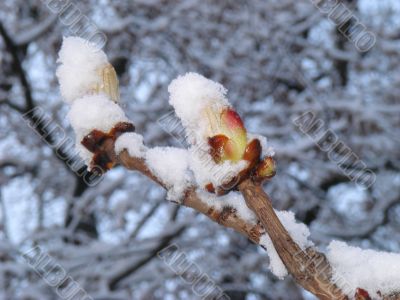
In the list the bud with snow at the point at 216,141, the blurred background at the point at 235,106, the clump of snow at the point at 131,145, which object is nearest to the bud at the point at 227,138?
the bud with snow at the point at 216,141

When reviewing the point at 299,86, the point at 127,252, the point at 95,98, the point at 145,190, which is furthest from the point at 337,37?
the point at 95,98

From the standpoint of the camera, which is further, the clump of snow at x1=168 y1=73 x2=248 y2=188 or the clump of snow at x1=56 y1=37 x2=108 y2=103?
the clump of snow at x1=56 y1=37 x2=108 y2=103

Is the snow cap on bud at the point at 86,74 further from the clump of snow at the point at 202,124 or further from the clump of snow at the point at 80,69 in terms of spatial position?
the clump of snow at the point at 202,124

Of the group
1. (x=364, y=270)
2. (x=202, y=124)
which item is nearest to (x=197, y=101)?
(x=202, y=124)

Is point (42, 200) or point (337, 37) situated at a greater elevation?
point (337, 37)

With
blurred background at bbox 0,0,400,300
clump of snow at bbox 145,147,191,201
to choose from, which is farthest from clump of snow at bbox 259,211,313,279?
blurred background at bbox 0,0,400,300

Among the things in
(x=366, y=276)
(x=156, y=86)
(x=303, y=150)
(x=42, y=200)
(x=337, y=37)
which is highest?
(x=337, y=37)

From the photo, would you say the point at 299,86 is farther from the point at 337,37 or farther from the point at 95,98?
the point at 95,98

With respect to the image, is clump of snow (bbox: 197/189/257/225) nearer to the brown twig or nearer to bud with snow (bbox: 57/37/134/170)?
the brown twig
